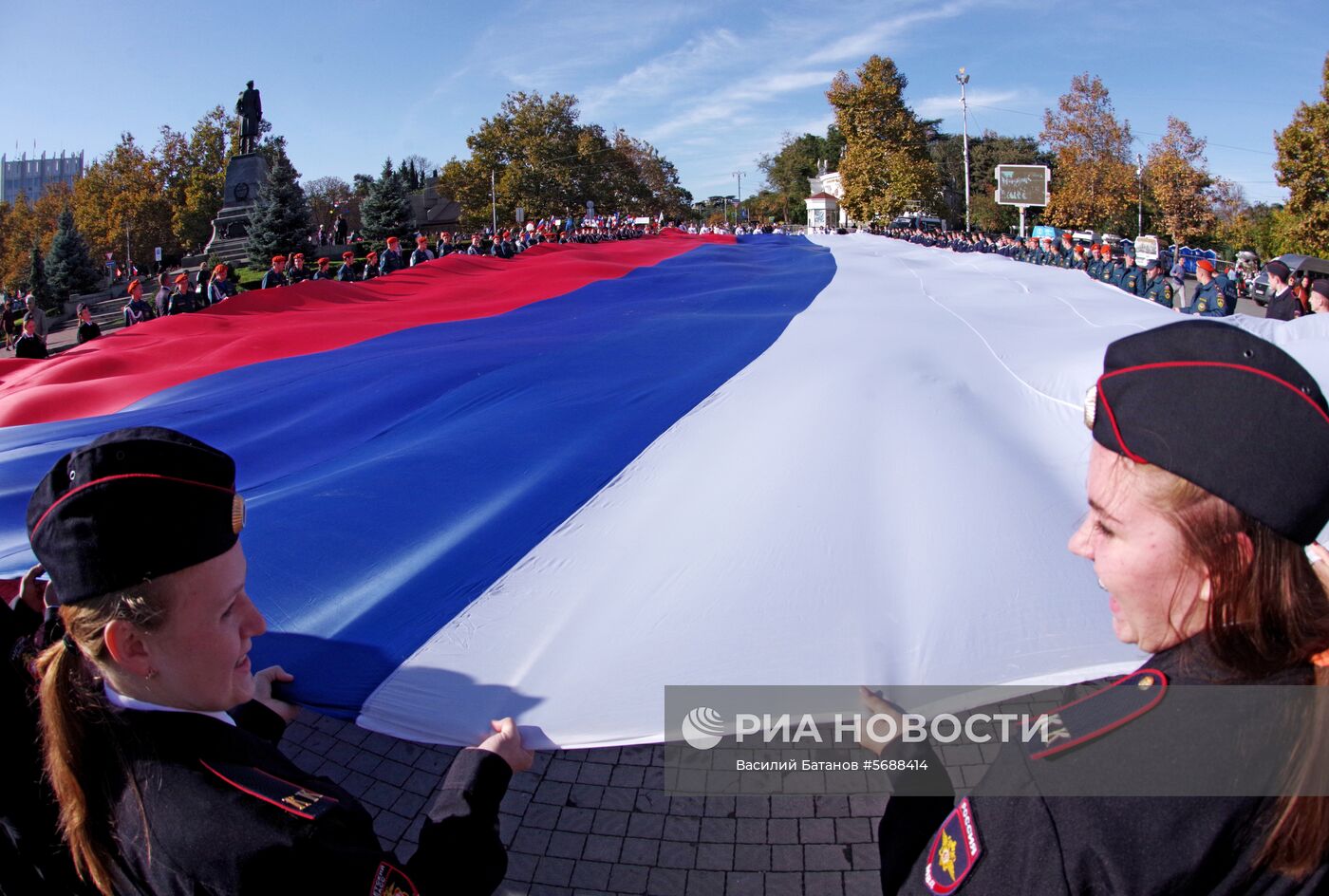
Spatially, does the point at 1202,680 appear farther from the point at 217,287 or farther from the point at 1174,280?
the point at 1174,280

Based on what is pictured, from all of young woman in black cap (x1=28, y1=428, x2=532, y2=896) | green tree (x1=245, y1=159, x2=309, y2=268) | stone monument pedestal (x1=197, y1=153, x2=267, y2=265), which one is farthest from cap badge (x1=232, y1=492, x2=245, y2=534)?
stone monument pedestal (x1=197, y1=153, x2=267, y2=265)

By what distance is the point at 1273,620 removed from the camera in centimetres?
81

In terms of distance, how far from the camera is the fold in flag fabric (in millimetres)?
2068

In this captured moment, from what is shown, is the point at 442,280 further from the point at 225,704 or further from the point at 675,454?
the point at 225,704

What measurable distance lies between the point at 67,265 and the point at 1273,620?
139 feet

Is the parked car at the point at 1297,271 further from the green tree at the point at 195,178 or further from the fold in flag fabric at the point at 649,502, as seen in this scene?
the green tree at the point at 195,178

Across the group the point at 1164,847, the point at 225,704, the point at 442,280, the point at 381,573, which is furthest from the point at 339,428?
the point at 442,280

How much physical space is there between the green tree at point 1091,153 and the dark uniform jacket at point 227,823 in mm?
36494

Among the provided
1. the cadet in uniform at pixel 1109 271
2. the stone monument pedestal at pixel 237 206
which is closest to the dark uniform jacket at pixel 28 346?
the cadet in uniform at pixel 1109 271

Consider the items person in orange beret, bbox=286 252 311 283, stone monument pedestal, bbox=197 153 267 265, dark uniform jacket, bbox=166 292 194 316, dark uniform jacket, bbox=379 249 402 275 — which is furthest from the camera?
stone monument pedestal, bbox=197 153 267 265

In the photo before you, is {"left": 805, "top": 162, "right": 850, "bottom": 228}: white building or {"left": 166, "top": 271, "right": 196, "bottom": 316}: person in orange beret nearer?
{"left": 166, "top": 271, "right": 196, "bottom": 316}: person in orange beret

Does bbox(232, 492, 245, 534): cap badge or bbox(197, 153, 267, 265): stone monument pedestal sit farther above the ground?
bbox(197, 153, 267, 265): stone monument pedestal

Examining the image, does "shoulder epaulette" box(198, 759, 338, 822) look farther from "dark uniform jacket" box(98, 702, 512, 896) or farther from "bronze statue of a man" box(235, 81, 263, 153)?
"bronze statue of a man" box(235, 81, 263, 153)

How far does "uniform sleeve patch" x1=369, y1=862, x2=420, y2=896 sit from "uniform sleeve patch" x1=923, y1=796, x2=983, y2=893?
2.31 ft
